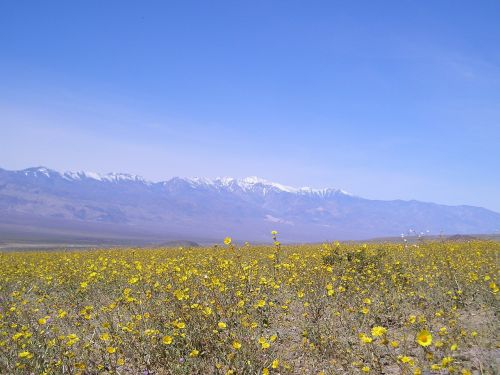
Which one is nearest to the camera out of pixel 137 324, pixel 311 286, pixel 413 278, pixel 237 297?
pixel 137 324

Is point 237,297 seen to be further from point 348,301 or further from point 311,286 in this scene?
point 348,301

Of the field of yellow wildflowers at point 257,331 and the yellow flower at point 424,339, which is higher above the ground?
the yellow flower at point 424,339

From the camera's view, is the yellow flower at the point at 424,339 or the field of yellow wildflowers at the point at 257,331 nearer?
the yellow flower at the point at 424,339

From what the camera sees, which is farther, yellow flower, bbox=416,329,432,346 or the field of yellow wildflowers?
the field of yellow wildflowers

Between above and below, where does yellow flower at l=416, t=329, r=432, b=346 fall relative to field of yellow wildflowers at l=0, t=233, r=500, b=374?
above

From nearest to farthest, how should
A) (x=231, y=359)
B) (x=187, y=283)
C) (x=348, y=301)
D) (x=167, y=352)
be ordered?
1. (x=231, y=359)
2. (x=167, y=352)
3. (x=187, y=283)
4. (x=348, y=301)

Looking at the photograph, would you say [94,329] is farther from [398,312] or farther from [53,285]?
[53,285]

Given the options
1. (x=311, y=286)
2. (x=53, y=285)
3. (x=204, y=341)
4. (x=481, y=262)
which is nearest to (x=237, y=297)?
(x=204, y=341)

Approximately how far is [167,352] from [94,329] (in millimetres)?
1550

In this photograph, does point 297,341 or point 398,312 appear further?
point 398,312

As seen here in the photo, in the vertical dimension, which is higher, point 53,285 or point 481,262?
point 481,262

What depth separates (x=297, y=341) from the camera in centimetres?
612

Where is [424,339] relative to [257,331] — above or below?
above

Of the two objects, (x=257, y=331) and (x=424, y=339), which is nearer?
(x=424, y=339)
